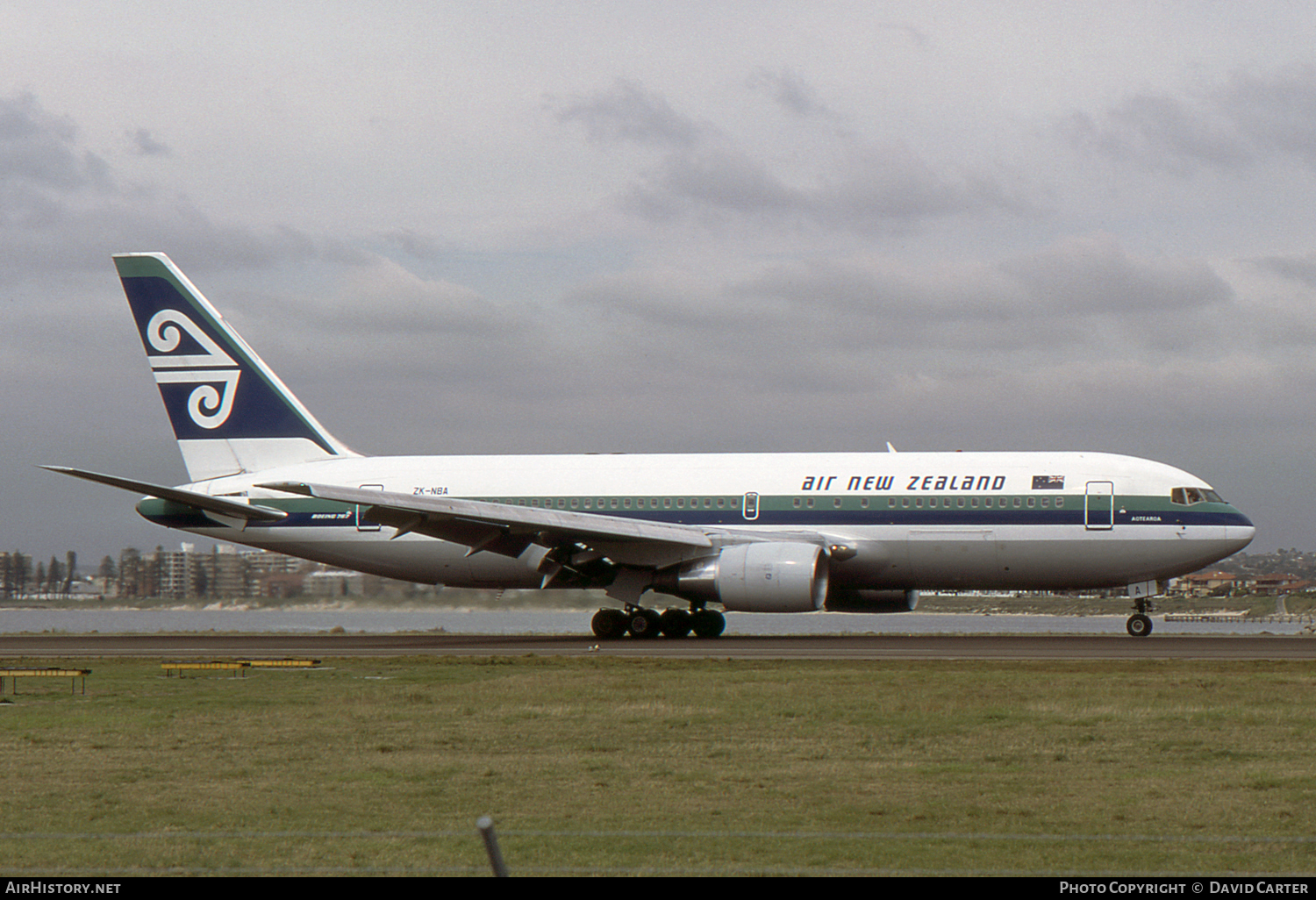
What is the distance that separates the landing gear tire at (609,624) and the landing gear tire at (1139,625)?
39.0 ft

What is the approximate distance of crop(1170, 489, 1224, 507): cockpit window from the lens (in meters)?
31.8

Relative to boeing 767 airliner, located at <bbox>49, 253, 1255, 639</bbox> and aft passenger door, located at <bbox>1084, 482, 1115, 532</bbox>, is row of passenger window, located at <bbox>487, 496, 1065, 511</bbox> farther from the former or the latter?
aft passenger door, located at <bbox>1084, 482, 1115, 532</bbox>

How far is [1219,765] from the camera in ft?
42.8

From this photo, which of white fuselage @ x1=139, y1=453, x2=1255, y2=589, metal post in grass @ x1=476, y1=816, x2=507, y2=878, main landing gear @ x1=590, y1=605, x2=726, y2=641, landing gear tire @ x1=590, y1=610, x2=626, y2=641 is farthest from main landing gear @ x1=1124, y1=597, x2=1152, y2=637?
metal post in grass @ x1=476, y1=816, x2=507, y2=878

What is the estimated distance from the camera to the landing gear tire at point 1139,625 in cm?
3219

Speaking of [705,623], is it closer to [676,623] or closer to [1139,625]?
[676,623]

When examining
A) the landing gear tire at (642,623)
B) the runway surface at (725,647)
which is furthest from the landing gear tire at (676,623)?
the runway surface at (725,647)

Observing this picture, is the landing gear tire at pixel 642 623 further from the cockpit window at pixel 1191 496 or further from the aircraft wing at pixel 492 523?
the cockpit window at pixel 1191 496

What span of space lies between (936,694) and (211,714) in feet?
31.0

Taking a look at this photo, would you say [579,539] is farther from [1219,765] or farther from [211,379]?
[1219,765]

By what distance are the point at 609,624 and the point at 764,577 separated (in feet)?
17.2

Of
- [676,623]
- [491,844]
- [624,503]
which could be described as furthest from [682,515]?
[491,844]

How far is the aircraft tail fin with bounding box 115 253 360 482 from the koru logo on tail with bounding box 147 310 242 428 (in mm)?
24

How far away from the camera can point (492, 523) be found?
1230 inches
